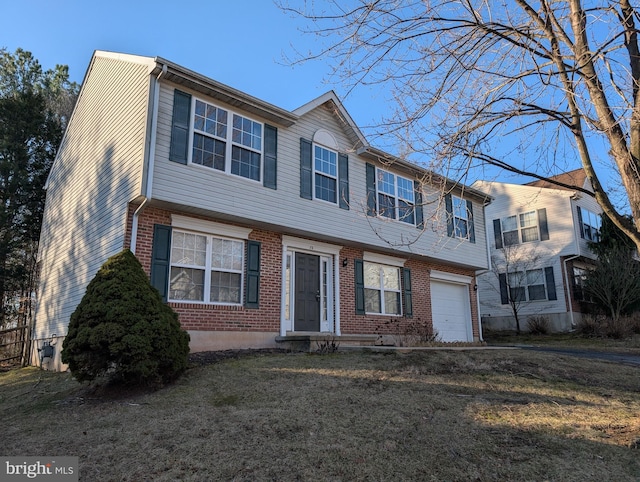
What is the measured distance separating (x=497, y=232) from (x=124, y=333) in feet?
73.9

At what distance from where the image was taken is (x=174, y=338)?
7059 mm

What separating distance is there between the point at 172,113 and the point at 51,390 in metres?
5.61

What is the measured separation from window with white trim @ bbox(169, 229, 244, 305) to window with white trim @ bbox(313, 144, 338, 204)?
9.15 feet

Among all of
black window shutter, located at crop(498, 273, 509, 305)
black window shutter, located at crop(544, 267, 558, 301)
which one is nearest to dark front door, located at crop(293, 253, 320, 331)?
black window shutter, located at crop(544, 267, 558, 301)

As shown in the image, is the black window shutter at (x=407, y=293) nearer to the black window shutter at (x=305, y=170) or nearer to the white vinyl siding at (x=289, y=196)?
the white vinyl siding at (x=289, y=196)

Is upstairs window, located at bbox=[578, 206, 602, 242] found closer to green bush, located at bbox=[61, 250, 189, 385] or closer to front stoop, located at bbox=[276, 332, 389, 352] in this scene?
front stoop, located at bbox=[276, 332, 389, 352]

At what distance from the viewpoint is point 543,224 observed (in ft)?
77.1

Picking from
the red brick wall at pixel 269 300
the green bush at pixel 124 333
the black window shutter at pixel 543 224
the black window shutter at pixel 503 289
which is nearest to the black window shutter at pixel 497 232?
the black window shutter at pixel 503 289

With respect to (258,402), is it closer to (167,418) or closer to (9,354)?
(167,418)

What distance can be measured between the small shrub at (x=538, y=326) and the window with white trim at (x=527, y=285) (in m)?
1.50

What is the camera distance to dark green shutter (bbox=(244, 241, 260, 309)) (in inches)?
418

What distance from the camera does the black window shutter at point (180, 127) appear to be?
955 centimetres

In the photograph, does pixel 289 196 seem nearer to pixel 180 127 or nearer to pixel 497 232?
pixel 180 127

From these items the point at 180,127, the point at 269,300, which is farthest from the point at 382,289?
the point at 180,127
